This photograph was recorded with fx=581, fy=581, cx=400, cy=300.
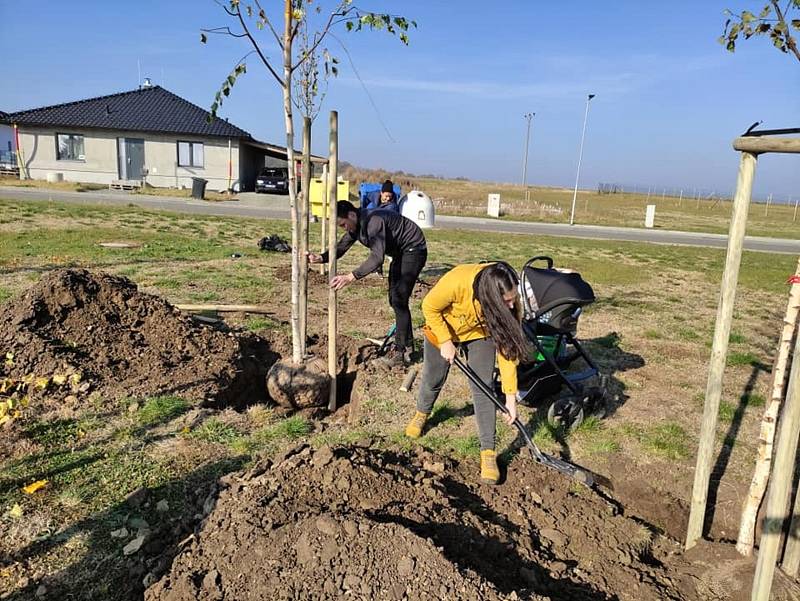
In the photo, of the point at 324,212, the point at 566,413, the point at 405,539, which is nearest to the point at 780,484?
the point at 405,539

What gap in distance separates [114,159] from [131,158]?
819 millimetres

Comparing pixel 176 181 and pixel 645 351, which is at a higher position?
pixel 176 181

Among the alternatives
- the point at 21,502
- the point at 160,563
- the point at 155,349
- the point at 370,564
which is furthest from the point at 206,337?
the point at 370,564

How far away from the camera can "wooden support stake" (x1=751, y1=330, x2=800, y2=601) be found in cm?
253

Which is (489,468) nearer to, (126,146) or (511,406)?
(511,406)

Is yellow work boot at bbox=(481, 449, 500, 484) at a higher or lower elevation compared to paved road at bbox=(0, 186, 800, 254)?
lower

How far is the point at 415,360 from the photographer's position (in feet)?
20.6

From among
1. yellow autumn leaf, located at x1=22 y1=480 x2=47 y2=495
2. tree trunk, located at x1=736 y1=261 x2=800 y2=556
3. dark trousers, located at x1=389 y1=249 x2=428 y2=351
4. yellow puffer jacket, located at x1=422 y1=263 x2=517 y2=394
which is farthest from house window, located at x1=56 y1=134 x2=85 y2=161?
tree trunk, located at x1=736 y1=261 x2=800 y2=556

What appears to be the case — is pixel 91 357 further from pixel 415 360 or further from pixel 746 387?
pixel 746 387

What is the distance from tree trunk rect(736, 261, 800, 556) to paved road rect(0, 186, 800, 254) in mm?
19248

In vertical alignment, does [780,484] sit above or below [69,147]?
below

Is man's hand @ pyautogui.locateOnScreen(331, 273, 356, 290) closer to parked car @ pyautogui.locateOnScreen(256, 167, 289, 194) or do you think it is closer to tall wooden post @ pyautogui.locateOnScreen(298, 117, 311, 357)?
tall wooden post @ pyautogui.locateOnScreen(298, 117, 311, 357)

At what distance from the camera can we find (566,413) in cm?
482

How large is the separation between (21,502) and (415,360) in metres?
3.79
